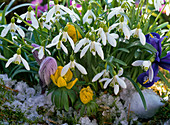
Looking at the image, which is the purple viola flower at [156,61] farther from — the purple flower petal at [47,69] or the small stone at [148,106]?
the purple flower petal at [47,69]

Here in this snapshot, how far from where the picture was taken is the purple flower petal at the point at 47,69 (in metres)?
1.30

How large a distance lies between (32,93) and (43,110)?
0.20 metres

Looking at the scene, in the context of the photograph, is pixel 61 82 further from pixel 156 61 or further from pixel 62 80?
pixel 156 61

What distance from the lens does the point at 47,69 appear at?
1.33m

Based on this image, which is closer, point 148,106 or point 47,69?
point 47,69

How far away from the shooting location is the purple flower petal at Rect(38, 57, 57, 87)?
1296 mm

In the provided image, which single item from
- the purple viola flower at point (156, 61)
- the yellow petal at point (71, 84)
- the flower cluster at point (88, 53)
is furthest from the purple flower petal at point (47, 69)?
the purple viola flower at point (156, 61)

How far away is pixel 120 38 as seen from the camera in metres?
1.46

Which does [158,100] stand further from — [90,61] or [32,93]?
[32,93]

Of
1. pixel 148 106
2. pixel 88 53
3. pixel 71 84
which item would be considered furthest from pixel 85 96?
pixel 148 106

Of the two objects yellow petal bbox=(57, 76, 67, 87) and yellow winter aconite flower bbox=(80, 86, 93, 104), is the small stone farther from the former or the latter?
yellow petal bbox=(57, 76, 67, 87)

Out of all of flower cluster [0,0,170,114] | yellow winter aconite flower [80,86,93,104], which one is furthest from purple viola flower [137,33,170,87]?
yellow winter aconite flower [80,86,93,104]

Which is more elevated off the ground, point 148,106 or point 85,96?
point 85,96

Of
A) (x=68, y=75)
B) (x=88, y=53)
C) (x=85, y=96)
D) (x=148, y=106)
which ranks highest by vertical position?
(x=88, y=53)
